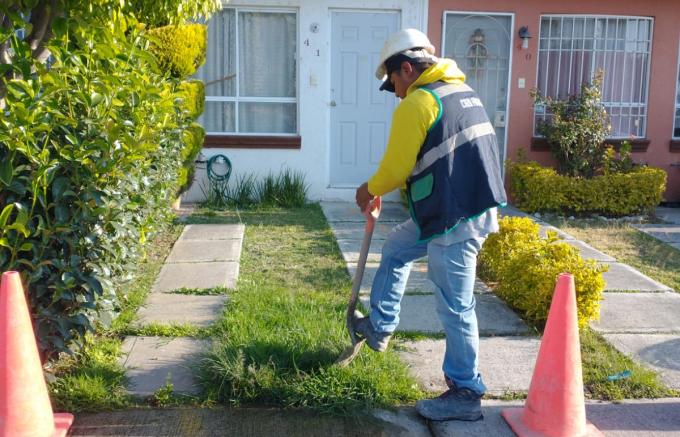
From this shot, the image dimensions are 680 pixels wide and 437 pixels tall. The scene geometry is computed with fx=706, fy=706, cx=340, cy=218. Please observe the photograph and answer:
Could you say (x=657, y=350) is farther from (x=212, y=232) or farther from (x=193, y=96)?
(x=193, y=96)

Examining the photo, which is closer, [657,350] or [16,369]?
[16,369]

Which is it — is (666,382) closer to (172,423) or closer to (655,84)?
(172,423)

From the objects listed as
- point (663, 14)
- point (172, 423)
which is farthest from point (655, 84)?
point (172, 423)

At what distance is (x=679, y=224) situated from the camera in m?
9.12

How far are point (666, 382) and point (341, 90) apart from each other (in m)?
7.02

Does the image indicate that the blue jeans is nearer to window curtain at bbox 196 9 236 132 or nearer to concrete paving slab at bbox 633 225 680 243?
concrete paving slab at bbox 633 225 680 243

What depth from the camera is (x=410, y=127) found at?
11.0 ft

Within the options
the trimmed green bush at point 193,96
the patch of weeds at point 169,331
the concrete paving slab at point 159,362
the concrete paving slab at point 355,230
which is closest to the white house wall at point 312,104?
the trimmed green bush at point 193,96

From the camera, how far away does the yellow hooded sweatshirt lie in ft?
11.0

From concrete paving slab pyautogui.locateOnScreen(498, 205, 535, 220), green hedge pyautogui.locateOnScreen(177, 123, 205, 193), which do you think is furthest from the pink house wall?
green hedge pyautogui.locateOnScreen(177, 123, 205, 193)

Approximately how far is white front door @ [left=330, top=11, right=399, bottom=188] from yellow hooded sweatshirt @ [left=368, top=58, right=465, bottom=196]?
6.58 meters

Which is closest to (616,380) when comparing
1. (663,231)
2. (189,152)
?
(663,231)

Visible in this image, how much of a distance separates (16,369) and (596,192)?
7.93 meters

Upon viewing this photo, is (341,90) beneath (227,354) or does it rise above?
above
